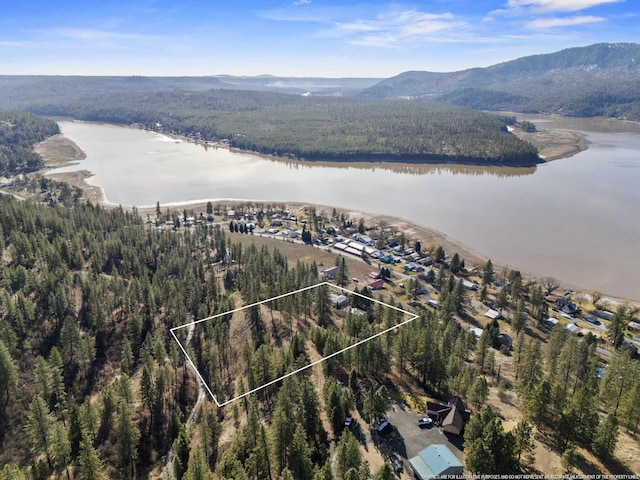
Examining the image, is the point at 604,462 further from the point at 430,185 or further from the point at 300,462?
the point at 430,185

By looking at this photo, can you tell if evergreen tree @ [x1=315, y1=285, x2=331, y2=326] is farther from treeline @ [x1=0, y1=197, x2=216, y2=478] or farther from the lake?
the lake

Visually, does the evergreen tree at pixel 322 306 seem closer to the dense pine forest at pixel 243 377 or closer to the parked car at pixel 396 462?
the dense pine forest at pixel 243 377

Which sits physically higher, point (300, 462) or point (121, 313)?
point (300, 462)

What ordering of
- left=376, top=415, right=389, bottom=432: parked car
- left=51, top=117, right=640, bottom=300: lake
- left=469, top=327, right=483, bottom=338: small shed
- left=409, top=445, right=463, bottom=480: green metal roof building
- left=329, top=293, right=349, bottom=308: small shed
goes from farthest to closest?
left=51, top=117, right=640, bottom=300: lake
left=329, top=293, right=349, bottom=308: small shed
left=469, top=327, right=483, bottom=338: small shed
left=376, top=415, right=389, bottom=432: parked car
left=409, top=445, right=463, bottom=480: green metal roof building

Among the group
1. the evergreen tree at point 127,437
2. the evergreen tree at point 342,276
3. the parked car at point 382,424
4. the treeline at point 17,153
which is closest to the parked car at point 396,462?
the parked car at point 382,424

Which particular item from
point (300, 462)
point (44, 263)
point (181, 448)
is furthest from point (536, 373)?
point (44, 263)

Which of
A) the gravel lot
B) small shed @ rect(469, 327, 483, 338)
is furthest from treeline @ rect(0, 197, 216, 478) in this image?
small shed @ rect(469, 327, 483, 338)
